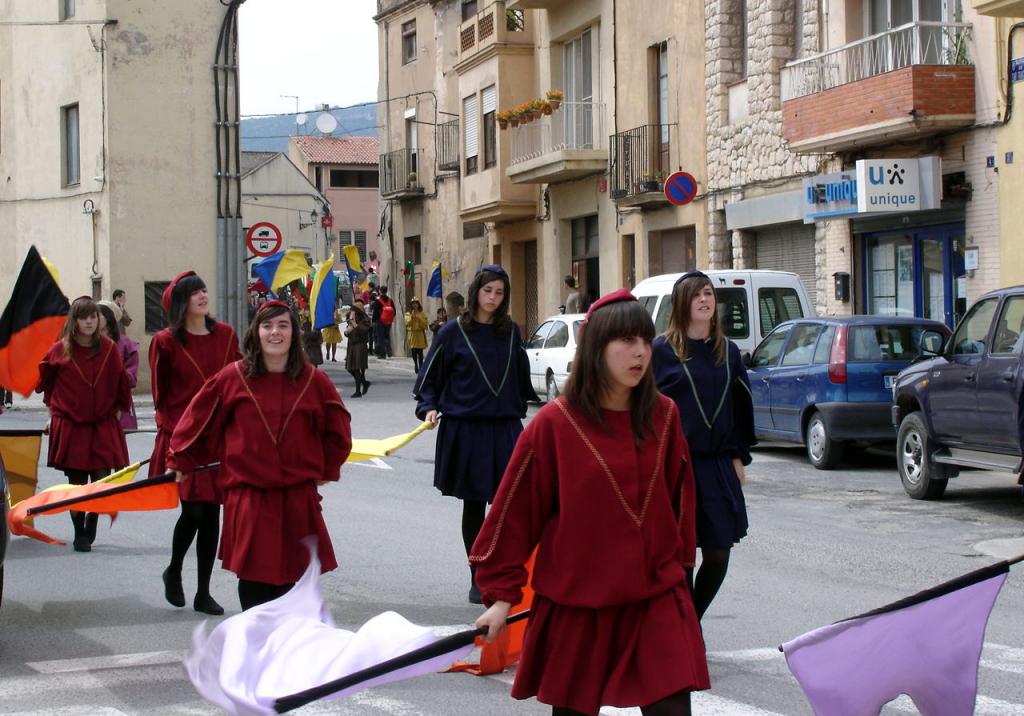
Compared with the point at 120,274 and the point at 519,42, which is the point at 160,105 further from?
the point at 519,42

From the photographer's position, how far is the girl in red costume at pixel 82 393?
1011 cm

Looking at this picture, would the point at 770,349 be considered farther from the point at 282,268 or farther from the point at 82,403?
the point at 282,268

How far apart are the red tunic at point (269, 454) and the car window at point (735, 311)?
13.5 m

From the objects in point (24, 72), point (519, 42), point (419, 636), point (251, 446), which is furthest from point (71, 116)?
point (419, 636)

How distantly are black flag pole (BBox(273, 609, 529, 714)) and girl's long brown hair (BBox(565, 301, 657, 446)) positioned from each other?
739mm

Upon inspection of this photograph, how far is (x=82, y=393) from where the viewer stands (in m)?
10.1

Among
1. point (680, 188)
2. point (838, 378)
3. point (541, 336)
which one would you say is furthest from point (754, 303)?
point (680, 188)

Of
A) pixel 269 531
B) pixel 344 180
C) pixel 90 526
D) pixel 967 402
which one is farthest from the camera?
pixel 344 180

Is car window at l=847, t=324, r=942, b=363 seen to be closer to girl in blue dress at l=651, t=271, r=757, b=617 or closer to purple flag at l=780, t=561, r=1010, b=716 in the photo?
girl in blue dress at l=651, t=271, r=757, b=617

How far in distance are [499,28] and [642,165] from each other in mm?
8213

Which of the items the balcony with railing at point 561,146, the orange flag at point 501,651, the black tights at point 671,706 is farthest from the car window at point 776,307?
the black tights at point 671,706

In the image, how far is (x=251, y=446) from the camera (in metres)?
6.51

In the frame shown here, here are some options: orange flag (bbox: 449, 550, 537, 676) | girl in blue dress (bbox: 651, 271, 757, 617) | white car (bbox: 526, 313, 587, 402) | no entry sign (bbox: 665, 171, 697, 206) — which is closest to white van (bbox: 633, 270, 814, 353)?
white car (bbox: 526, 313, 587, 402)

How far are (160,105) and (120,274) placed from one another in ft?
10.8
